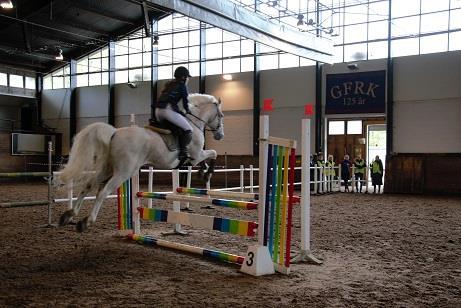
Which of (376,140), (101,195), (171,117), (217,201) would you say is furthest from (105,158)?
A: (376,140)

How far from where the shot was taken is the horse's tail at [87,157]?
4.80 metres

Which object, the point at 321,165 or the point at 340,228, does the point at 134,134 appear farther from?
the point at 321,165

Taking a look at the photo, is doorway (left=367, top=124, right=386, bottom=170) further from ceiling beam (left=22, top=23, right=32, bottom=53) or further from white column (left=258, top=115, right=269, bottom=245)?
ceiling beam (left=22, top=23, right=32, bottom=53)

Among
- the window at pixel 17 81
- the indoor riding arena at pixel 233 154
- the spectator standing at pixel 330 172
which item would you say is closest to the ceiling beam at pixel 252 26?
the indoor riding arena at pixel 233 154

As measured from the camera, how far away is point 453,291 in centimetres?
409

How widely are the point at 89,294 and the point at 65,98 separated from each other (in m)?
23.5

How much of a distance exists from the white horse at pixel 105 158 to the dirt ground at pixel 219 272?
0.74m

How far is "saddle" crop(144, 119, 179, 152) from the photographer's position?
5434mm

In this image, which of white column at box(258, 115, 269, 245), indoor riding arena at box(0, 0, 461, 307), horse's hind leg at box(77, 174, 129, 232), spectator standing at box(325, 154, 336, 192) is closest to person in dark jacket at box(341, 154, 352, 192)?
indoor riding arena at box(0, 0, 461, 307)

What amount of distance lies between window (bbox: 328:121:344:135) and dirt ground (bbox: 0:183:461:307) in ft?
36.6

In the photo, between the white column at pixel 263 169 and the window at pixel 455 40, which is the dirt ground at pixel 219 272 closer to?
the white column at pixel 263 169

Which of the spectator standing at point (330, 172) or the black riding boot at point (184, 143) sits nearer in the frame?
the black riding boot at point (184, 143)

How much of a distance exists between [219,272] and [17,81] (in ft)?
79.2

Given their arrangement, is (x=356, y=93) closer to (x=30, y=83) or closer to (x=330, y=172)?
(x=330, y=172)
